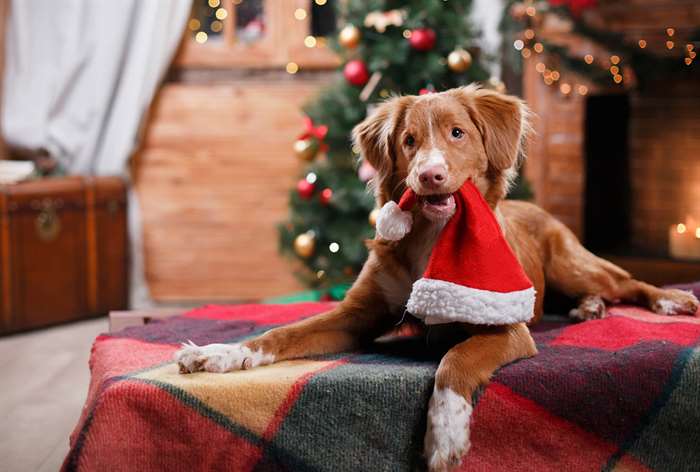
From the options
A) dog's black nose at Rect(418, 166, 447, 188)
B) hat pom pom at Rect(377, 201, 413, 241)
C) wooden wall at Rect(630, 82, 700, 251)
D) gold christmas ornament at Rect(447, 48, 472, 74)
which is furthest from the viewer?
wooden wall at Rect(630, 82, 700, 251)

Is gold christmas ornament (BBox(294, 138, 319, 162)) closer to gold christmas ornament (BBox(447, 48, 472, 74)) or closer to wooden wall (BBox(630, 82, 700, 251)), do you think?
gold christmas ornament (BBox(447, 48, 472, 74))

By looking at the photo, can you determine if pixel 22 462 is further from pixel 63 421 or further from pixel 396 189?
pixel 396 189

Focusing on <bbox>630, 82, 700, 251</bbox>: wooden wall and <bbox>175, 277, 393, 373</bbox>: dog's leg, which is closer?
<bbox>175, 277, 393, 373</bbox>: dog's leg

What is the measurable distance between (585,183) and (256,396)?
3034 millimetres

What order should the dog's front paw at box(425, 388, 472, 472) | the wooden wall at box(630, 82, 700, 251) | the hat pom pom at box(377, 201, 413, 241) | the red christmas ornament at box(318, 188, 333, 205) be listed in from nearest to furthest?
the dog's front paw at box(425, 388, 472, 472), the hat pom pom at box(377, 201, 413, 241), the red christmas ornament at box(318, 188, 333, 205), the wooden wall at box(630, 82, 700, 251)

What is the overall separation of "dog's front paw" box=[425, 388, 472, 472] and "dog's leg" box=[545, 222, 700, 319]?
796 mm

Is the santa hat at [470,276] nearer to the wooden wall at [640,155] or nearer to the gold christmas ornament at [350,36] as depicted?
the gold christmas ornament at [350,36]

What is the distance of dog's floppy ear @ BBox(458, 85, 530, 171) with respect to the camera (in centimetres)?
179

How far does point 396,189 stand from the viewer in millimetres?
1848

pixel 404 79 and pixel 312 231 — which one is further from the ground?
pixel 404 79

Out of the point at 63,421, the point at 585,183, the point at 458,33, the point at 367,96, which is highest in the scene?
the point at 458,33

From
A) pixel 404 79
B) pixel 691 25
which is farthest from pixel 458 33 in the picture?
pixel 691 25

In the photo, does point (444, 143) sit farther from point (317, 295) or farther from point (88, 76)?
point (88, 76)

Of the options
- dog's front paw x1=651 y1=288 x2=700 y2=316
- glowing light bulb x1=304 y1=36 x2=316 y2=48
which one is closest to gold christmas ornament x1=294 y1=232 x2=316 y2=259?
glowing light bulb x1=304 y1=36 x2=316 y2=48
